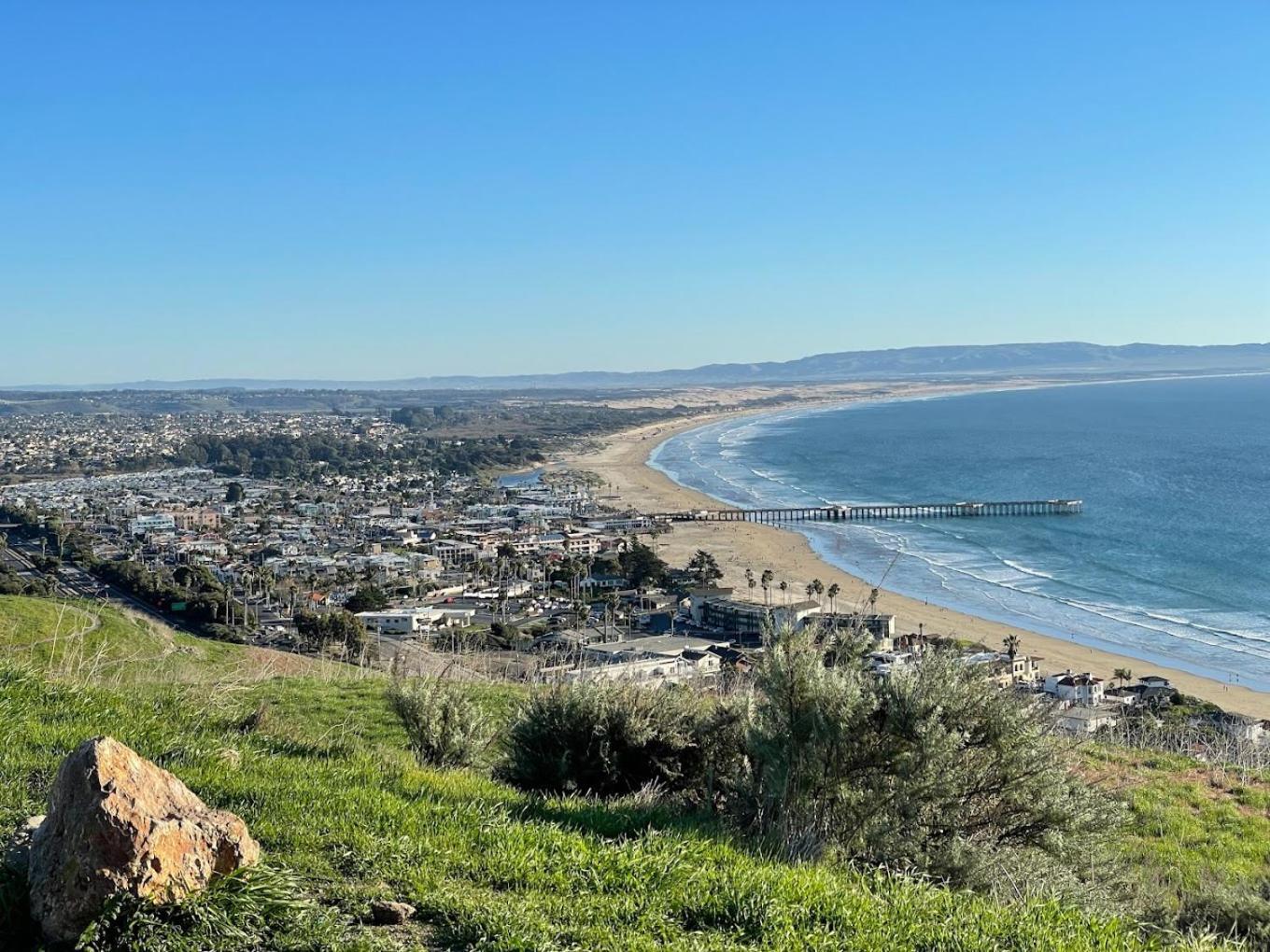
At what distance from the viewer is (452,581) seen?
45.2 meters

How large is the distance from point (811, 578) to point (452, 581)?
574 inches

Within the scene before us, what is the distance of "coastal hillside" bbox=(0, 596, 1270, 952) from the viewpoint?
4.27 metres

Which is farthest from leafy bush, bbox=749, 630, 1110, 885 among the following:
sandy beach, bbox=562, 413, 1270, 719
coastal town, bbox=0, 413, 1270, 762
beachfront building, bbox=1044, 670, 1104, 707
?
sandy beach, bbox=562, 413, 1270, 719

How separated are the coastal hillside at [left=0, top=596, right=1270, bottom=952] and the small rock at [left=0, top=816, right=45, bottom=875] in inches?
4.4

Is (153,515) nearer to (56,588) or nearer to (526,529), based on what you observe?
(526,529)

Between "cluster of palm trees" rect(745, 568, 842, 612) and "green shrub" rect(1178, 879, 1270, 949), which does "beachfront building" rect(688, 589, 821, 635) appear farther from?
"green shrub" rect(1178, 879, 1270, 949)

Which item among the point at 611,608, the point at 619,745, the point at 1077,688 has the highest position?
the point at 619,745

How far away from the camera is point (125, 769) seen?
13.8 feet

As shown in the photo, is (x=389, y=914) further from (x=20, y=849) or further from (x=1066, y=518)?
(x=1066, y=518)

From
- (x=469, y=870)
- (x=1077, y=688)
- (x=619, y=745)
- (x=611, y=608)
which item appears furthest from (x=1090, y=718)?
(x=611, y=608)

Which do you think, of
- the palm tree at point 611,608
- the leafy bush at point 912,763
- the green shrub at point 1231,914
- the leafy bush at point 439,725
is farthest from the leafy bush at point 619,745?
the palm tree at point 611,608

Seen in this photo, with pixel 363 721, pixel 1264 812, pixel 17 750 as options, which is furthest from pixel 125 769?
pixel 1264 812

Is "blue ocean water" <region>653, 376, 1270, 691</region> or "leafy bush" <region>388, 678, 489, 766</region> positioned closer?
"leafy bush" <region>388, 678, 489, 766</region>

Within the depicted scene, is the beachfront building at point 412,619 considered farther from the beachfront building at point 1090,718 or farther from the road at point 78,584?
the beachfront building at point 1090,718
